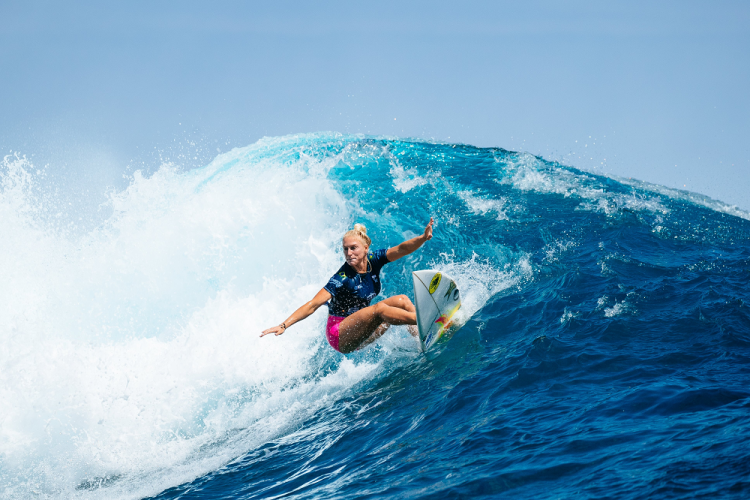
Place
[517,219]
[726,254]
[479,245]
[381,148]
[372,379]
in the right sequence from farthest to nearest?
1. [381,148]
2. [517,219]
3. [479,245]
4. [726,254]
5. [372,379]

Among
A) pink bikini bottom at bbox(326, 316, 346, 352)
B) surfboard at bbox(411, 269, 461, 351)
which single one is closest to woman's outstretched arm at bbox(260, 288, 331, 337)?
pink bikini bottom at bbox(326, 316, 346, 352)

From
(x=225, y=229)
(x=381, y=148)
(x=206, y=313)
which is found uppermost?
(x=381, y=148)

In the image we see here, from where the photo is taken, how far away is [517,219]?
10.8 meters

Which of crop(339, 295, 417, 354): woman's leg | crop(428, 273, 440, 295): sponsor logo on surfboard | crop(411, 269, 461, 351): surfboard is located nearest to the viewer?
crop(339, 295, 417, 354): woman's leg

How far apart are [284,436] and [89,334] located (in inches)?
210

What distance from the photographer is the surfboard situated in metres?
6.42

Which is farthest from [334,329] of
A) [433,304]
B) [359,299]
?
[433,304]

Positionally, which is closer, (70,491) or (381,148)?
(70,491)

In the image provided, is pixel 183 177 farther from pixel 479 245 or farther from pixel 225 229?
pixel 479 245

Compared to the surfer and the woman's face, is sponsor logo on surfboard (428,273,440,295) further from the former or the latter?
the woman's face

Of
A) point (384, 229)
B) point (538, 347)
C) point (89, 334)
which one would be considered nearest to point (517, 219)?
point (384, 229)

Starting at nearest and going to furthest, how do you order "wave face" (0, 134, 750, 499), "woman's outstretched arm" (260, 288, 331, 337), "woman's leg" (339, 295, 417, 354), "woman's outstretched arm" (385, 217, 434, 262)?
"wave face" (0, 134, 750, 499) → "woman's outstretched arm" (260, 288, 331, 337) → "woman's leg" (339, 295, 417, 354) → "woman's outstretched arm" (385, 217, 434, 262)

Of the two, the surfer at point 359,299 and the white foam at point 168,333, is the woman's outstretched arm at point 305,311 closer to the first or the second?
the surfer at point 359,299

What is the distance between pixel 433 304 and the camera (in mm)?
6656
